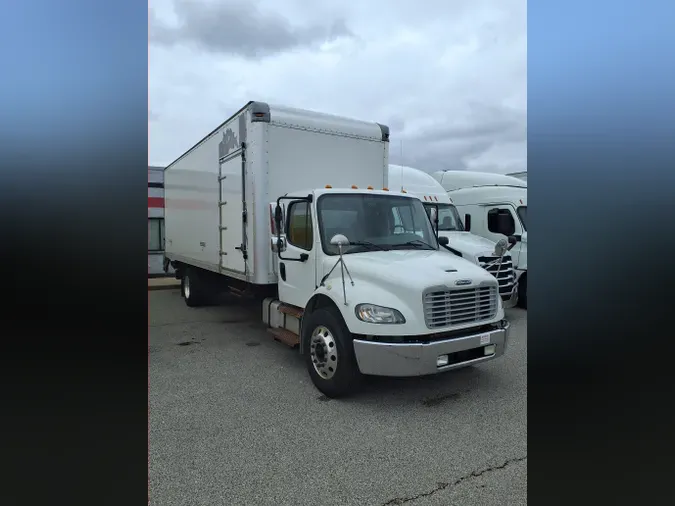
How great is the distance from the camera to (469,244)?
9.19 metres

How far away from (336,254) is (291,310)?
120 centimetres

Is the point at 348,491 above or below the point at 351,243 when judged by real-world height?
below

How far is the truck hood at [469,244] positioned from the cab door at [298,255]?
4218 millimetres

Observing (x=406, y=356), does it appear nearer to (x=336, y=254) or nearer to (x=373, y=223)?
(x=336, y=254)

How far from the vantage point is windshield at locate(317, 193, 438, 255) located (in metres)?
5.48

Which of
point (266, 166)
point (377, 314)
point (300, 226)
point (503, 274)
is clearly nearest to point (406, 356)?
point (377, 314)

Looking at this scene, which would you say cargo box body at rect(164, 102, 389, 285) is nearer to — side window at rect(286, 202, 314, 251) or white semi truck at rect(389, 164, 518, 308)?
side window at rect(286, 202, 314, 251)

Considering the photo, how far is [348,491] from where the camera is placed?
2982mm

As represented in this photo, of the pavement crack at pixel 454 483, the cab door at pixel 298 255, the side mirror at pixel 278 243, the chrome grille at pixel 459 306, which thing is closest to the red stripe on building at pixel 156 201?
the side mirror at pixel 278 243

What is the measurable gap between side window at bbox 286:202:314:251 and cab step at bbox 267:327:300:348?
118 centimetres
